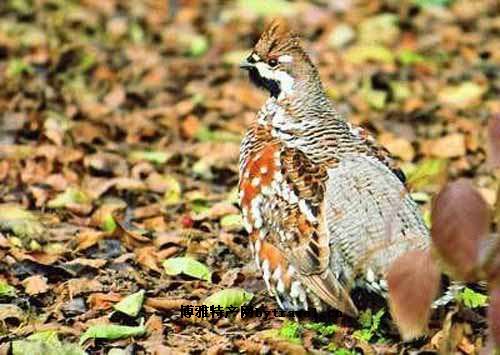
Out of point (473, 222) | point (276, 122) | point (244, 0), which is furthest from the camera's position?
point (244, 0)

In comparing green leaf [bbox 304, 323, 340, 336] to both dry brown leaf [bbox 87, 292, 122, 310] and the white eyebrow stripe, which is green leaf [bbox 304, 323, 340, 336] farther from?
the white eyebrow stripe

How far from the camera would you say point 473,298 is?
5312mm

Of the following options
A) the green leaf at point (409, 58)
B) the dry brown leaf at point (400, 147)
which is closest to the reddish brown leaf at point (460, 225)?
the dry brown leaf at point (400, 147)

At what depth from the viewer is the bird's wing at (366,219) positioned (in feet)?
16.0

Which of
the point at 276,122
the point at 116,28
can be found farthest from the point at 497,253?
the point at 116,28

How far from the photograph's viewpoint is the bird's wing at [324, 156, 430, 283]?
4887 millimetres

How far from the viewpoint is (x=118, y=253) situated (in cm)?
626

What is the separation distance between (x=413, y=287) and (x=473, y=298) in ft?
7.45

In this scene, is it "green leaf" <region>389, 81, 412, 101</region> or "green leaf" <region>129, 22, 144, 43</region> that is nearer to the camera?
"green leaf" <region>389, 81, 412, 101</region>

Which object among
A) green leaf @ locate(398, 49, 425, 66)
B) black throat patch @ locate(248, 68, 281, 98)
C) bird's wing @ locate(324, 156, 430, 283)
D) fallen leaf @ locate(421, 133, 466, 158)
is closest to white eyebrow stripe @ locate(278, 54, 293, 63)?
black throat patch @ locate(248, 68, 281, 98)

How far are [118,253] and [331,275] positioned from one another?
169 cm

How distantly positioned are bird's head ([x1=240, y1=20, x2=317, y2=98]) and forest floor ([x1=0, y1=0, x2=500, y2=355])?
0.80 metres

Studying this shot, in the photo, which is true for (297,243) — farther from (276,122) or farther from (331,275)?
(276,122)

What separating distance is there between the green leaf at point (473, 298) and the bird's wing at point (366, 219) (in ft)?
1.47
